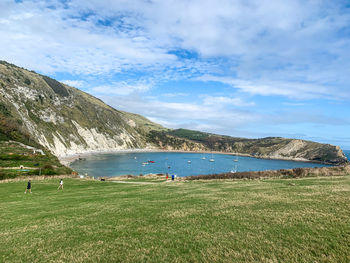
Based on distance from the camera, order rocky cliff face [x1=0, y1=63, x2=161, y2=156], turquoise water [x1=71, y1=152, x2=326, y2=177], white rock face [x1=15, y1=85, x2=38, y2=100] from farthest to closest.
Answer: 1. white rock face [x1=15, y1=85, x2=38, y2=100]
2. rocky cliff face [x1=0, y1=63, x2=161, y2=156]
3. turquoise water [x1=71, y1=152, x2=326, y2=177]

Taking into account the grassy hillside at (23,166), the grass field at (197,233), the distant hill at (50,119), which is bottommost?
the grassy hillside at (23,166)

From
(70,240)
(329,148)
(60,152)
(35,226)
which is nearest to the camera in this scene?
(70,240)

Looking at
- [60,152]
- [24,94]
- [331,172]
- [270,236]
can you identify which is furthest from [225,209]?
[24,94]

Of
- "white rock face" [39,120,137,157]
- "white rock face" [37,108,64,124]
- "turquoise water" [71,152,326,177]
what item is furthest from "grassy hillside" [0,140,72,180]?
"white rock face" [37,108,64,124]

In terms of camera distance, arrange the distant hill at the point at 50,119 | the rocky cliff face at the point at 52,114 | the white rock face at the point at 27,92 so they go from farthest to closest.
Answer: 1. the white rock face at the point at 27,92
2. the rocky cliff face at the point at 52,114
3. the distant hill at the point at 50,119

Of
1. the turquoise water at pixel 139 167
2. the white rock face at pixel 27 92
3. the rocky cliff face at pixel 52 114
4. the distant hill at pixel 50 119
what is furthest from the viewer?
the white rock face at pixel 27 92

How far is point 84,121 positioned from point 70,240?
177 m

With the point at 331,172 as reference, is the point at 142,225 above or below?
below

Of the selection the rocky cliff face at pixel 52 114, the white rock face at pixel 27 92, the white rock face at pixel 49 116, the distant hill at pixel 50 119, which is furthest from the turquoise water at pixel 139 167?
the white rock face at pixel 27 92

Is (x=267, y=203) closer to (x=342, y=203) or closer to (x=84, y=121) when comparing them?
(x=342, y=203)

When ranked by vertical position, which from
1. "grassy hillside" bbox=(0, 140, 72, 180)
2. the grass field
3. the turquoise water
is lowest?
the turquoise water

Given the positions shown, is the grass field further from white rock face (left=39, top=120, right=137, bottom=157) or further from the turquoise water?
white rock face (left=39, top=120, right=137, bottom=157)

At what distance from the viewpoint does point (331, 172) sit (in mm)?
28406

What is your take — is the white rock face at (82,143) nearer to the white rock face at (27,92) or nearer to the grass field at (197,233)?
the white rock face at (27,92)
